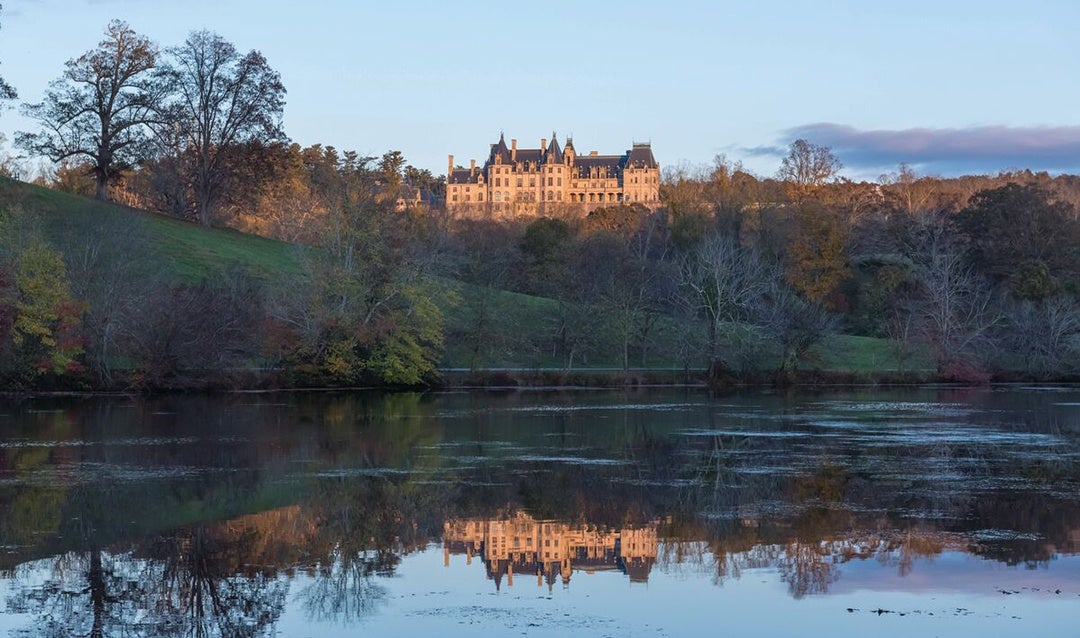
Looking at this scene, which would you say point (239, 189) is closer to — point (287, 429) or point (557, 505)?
point (287, 429)

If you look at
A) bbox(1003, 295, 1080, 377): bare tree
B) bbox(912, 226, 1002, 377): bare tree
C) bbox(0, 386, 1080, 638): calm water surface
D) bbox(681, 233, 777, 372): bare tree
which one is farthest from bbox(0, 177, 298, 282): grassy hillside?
bbox(1003, 295, 1080, 377): bare tree

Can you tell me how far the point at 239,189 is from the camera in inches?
2741

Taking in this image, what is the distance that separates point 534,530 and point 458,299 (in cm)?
3211

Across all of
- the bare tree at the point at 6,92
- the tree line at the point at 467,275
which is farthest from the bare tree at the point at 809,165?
the bare tree at the point at 6,92

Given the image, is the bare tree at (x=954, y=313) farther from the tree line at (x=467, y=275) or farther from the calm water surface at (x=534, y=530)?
the calm water surface at (x=534, y=530)

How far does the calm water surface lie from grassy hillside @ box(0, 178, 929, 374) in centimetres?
2269

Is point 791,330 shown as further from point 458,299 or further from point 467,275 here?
point 467,275

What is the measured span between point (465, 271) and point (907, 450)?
4879cm

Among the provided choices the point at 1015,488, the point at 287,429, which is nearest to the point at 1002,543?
the point at 1015,488

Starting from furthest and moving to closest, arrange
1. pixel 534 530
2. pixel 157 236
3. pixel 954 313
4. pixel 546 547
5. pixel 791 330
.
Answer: pixel 157 236
pixel 954 313
pixel 791 330
pixel 534 530
pixel 546 547

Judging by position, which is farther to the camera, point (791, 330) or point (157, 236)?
point (157, 236)

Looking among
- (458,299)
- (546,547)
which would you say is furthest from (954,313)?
(546,547)

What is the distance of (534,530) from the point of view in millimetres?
17422

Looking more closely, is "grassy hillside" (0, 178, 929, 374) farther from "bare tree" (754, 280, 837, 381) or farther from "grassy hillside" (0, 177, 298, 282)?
"bare tree" (754, 280, 837, 381)
